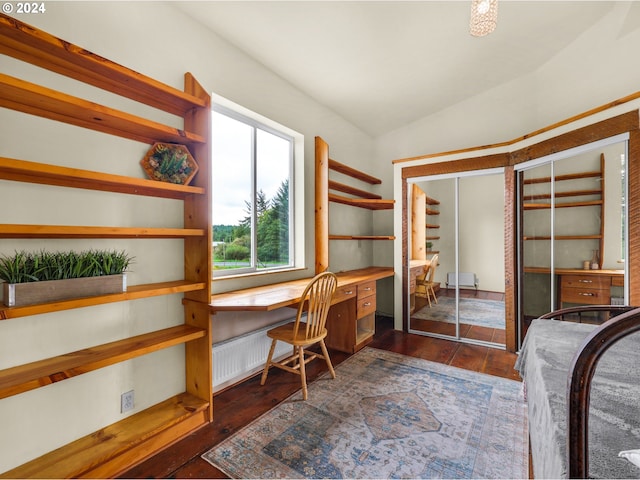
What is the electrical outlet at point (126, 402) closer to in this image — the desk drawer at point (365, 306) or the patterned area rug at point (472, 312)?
the desk drawer at point (365, 306)

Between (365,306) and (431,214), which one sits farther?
(431,214)

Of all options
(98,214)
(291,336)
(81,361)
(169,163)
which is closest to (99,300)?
(81,361)

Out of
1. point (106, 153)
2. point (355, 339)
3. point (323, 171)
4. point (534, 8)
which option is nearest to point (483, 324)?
point (355, 339)

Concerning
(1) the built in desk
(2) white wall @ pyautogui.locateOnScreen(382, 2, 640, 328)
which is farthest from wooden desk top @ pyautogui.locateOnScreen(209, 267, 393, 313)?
(2) white wall @ pyautogui.locateOnScreen(382, 2, 640, 328)

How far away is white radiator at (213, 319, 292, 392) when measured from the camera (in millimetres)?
2229

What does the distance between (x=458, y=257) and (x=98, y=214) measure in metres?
3.37

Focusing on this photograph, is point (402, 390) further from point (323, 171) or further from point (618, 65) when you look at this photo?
point (618, 65)

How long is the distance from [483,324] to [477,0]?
3079 mm

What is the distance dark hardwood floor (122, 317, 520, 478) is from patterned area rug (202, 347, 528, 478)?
0.08 m

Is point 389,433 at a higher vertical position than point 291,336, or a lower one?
lower

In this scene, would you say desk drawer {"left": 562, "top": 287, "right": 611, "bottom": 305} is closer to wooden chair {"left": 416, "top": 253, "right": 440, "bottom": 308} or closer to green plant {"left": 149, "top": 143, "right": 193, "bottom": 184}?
wooden chair {"left": 416, "top": 253, "right": 440, "bottom": 308}

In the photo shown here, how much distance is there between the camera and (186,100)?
1798mm

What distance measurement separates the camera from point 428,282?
370 centimetres

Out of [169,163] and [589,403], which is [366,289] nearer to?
[169,163]
